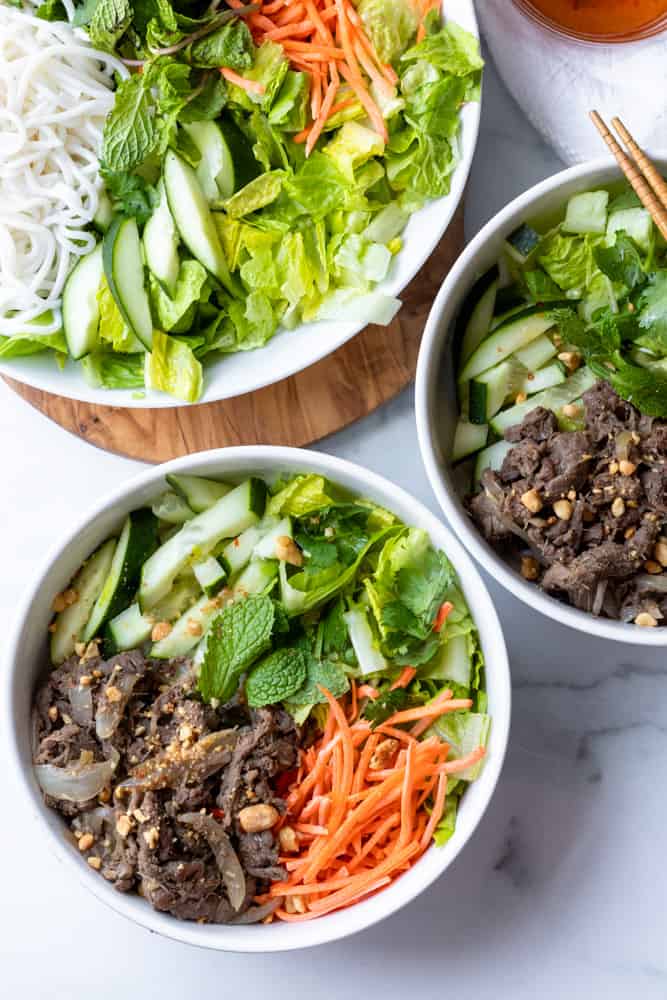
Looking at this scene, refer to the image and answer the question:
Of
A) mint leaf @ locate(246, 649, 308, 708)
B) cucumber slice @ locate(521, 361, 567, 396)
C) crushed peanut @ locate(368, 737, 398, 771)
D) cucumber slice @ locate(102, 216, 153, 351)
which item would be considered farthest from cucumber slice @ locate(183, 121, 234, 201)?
crushed peanut @ locate(368, 737, 398, 771)

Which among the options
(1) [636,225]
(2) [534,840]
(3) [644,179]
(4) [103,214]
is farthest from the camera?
(2) [534,840]

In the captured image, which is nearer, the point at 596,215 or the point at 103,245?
the point at 596,215

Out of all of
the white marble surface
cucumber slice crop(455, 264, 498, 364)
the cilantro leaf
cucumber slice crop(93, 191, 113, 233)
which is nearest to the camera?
the cilantro leaf

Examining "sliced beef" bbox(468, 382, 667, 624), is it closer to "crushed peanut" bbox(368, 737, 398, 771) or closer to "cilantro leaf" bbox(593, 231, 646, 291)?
"cilantro leaf" bbox(593, 231, 646, 291)

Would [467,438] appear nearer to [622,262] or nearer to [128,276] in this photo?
[622,262]

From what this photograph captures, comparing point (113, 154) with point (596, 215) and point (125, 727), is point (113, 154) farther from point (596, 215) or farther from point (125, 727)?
point (125, 727)

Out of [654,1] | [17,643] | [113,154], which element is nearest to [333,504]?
[17,643]

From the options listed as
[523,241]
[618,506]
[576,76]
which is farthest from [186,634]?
[576,76]
